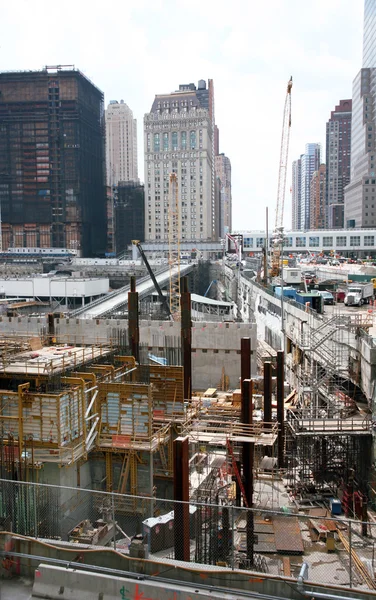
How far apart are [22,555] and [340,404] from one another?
1817 cm

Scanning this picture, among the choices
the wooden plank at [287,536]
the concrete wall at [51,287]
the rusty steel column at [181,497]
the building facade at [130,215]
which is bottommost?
the wooden plank at [287,536]

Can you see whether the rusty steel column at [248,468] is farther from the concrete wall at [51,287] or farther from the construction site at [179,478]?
the concrete wall at [51,287]

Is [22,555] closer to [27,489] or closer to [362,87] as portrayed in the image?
[27,489]

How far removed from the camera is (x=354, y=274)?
60.3 meters

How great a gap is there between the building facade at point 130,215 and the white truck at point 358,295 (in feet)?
468

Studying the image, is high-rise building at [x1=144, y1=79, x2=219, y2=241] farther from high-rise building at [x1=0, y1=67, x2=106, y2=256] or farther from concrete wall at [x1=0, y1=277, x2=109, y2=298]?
concrete wall at [x1=0, y1=277, x2=109, y2=298]

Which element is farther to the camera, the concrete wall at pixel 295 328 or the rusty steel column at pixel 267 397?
the concrete wall at pixel 295 328

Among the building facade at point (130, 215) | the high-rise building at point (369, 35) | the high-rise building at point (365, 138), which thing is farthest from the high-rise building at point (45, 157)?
the high-rise building at point (369, 35)

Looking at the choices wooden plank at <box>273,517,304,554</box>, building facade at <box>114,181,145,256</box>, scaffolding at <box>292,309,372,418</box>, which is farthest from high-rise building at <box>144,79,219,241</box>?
wooden plank at <box>273,517,304,554</box>

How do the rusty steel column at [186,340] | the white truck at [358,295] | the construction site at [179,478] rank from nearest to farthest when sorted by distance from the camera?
the construction site at [179,478], the rusty steel column at [186,340], the white truck at [358,295]

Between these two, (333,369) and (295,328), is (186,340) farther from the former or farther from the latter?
(295,328)

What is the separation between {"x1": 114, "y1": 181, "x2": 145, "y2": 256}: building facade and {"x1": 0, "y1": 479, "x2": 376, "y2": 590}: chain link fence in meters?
167

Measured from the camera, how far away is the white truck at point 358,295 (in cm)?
4144

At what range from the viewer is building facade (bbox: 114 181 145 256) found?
182875mm
